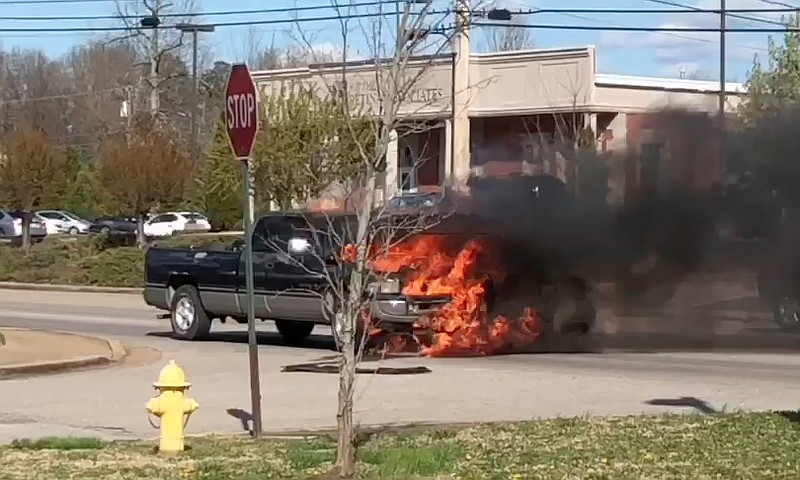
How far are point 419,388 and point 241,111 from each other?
533cm

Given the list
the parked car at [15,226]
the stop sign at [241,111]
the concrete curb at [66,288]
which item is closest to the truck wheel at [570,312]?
the stop sign at [241,111]

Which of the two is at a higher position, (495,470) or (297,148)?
(297,148)

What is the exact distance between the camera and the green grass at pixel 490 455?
905 centimetres

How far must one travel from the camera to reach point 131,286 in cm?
3894

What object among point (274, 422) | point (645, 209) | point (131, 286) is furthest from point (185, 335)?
point (131, 286)

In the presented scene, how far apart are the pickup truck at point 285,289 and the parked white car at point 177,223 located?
1550 inches

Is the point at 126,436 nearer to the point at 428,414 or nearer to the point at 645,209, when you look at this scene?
the point at 428,414

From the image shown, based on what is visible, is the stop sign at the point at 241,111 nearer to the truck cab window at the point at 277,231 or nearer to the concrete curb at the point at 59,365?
the concrete curb at the point at 59,365

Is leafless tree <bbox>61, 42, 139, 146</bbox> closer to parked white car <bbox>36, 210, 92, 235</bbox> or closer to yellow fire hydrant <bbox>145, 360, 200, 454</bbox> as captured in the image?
parked white car <bbox>36, 210, 92, 235</bbox>

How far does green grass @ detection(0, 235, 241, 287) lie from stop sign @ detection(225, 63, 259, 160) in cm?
2654

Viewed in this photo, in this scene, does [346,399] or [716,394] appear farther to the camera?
[716,394]

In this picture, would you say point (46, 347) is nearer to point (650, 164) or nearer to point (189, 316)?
point (189, 316)

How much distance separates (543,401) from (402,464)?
17.2ft

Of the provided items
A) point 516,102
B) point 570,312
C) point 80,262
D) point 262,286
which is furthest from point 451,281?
Result: point 80,262
